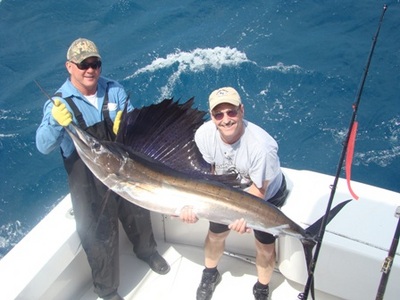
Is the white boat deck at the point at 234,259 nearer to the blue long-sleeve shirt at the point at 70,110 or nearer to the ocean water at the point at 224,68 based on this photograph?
the blue long-sleeve shirt at the point at 70,110


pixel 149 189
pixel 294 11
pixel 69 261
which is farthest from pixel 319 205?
pixel 294 11

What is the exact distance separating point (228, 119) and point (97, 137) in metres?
0.72

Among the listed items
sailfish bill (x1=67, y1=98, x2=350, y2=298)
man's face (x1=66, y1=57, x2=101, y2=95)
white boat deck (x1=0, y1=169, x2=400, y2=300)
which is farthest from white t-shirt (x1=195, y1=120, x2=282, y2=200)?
man's face (x1=66, y1=57, x2=101, y2=95)

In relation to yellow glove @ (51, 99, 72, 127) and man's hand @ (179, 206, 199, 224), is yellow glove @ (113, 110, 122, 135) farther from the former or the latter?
man's hand @ (179, 206, 199, 224)

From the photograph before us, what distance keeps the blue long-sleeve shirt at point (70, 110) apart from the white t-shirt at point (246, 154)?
1.82 ft

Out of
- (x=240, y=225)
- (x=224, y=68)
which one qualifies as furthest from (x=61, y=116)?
(x=224, y=68)

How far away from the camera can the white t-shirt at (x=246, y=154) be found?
6.66 feet

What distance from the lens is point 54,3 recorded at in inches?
350

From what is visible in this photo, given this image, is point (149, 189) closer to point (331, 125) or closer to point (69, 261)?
point (69, 261)

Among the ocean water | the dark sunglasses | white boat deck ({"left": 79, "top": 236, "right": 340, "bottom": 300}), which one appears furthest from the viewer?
the ocean water

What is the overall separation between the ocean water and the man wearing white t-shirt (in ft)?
9.69

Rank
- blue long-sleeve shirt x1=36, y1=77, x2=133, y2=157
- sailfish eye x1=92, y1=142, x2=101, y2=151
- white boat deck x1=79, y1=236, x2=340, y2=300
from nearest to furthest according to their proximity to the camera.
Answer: sailfish eye x1=92, y1=142, x2=101, y2=151, blue long-sleeve shirt x1=36, y1=77, x2=133, y2=157, white boat deck x1=79, y1=236, x2=340, y2=300

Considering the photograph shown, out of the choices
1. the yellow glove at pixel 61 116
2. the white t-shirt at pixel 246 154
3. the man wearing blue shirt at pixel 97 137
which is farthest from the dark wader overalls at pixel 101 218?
the white t-shirt at pixel 246 154

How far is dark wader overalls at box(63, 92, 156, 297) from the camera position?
225cm
